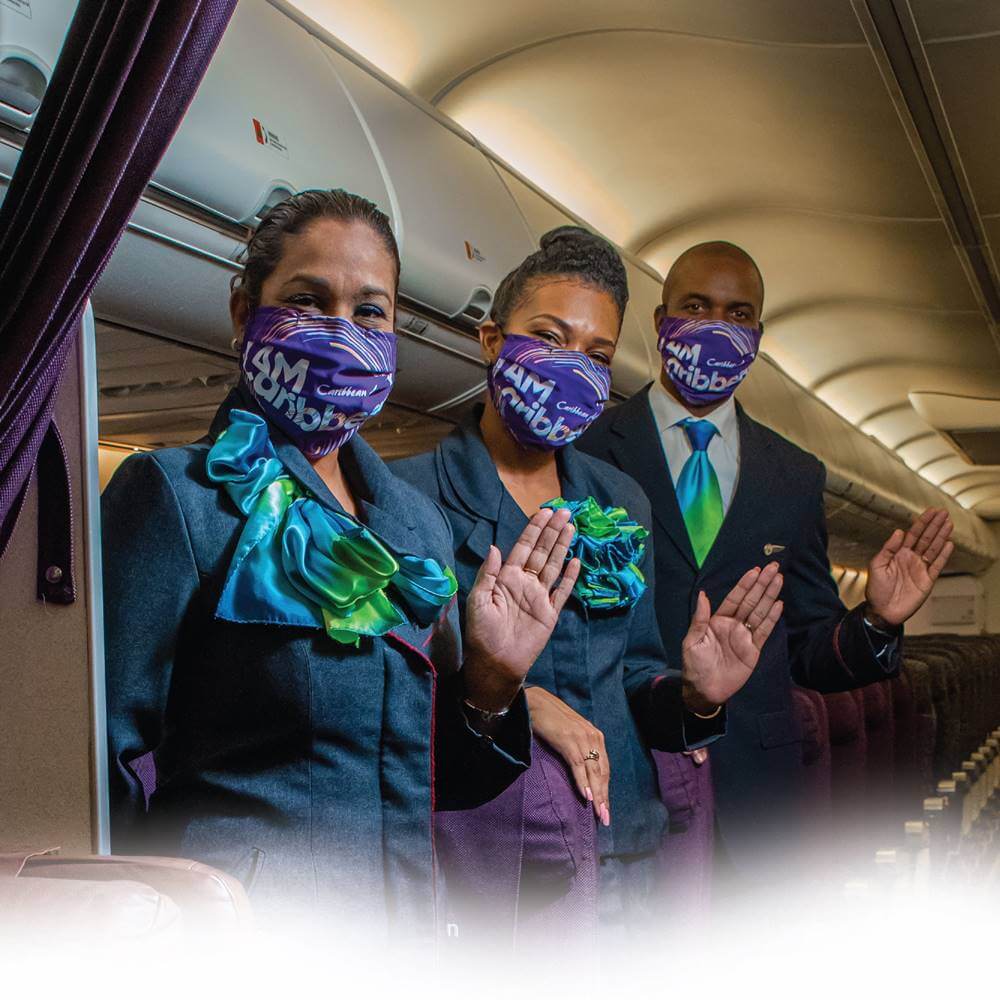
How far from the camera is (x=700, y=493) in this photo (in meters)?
2.62

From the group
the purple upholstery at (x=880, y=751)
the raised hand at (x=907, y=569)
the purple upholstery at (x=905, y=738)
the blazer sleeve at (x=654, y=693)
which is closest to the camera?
the blazer sleeve at (x=654, y=693)

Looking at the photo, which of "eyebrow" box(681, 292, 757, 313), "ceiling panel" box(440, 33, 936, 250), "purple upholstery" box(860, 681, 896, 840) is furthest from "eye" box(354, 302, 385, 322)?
"purple upholstery" box(860, 681, 896, 840)

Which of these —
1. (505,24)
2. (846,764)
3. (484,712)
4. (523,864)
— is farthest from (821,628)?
(846,764)

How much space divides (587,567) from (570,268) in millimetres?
523

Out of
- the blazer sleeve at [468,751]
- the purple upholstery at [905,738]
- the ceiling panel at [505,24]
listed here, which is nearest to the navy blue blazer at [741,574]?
the blazer sleeve at [468,751]

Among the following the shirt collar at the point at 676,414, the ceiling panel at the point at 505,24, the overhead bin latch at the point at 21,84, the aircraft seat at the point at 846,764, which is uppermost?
the ceiling panel at the point at 505,24

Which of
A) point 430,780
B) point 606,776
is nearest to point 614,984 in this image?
point 606,776

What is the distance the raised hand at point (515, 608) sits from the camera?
5.38 feet

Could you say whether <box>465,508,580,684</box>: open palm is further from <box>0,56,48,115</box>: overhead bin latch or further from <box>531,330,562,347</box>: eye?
<box>0,56,48,115</box>: overhead bin latch

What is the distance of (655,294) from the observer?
229 inches

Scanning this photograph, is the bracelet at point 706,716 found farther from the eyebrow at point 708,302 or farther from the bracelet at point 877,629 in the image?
the eyebrow at point 708,302

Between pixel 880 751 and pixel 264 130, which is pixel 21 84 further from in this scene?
pixel 880 751

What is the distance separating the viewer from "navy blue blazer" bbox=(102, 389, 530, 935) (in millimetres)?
1350

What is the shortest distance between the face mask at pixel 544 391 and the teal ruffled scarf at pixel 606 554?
0.41 ft
